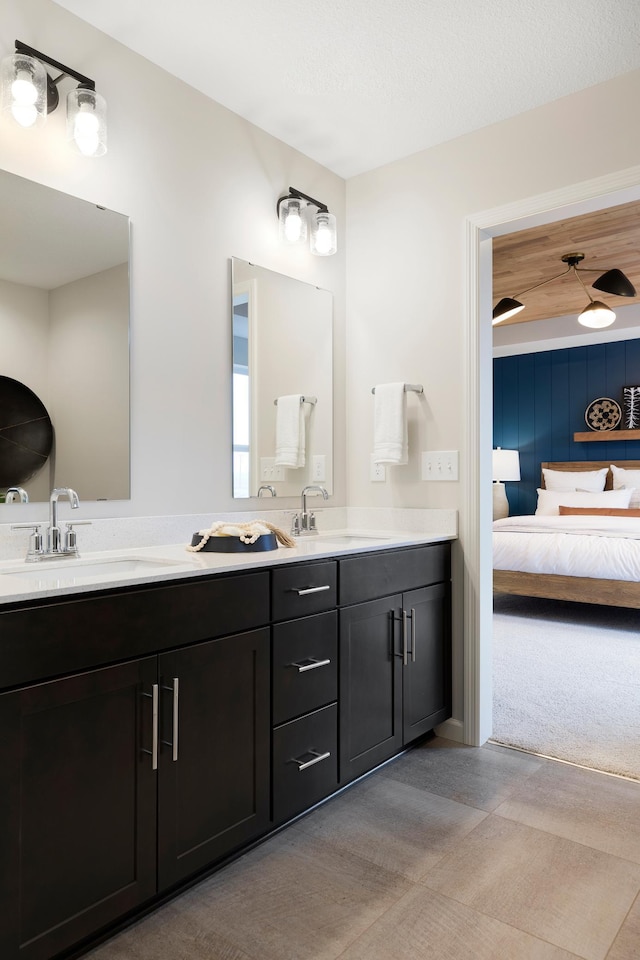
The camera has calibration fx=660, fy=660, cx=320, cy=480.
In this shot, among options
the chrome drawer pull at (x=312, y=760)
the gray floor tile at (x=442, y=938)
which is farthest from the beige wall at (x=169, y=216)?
the gray floor tile at (x=442, y=938)

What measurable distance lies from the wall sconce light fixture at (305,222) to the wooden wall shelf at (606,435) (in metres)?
4.48

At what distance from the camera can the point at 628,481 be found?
6230 mm

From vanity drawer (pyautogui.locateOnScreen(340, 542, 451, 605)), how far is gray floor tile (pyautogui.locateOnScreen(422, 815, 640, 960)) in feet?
2.62

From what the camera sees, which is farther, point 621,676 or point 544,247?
point 544,247

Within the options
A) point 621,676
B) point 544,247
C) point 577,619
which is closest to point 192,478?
point 621,676

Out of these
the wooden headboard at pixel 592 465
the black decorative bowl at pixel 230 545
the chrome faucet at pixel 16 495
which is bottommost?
the black decorative bowl at pixel 230 545

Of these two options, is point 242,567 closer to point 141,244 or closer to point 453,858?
point 453,858

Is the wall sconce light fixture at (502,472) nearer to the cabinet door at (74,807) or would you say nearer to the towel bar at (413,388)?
the towel bar at (413,388)

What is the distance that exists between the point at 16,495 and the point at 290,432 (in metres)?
1.21

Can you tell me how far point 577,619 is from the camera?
4926 millimetres

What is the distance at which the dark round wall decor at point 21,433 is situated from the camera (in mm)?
1860

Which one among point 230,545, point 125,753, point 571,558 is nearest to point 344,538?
point 230,545

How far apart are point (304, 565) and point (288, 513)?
0.79m

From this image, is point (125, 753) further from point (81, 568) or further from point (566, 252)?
point (566, 252)
